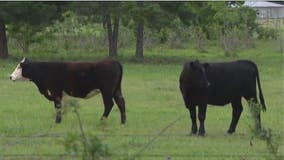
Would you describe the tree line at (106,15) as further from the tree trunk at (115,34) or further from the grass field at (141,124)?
the grass field at (141,124)

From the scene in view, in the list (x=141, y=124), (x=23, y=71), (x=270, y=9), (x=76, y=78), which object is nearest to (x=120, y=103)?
(x=141, y=124)

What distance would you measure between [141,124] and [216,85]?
65.4 inches

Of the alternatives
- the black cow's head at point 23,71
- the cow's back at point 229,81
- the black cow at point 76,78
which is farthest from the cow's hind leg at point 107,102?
the cow's back at point 229,81

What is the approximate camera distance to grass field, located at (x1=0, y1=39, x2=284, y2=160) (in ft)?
34.4

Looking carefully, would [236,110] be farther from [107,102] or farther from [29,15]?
[29,15]

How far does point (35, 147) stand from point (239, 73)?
425 cm

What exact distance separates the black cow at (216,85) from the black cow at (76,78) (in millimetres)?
1815

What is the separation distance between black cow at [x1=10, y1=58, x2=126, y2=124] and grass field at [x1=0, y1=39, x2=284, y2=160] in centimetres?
46

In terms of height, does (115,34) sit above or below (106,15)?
below

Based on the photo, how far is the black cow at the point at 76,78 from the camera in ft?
48.2

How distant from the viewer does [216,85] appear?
13625mm

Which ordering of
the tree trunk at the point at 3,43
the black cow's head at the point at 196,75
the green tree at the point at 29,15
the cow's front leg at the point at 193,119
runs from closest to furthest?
the black cow's head at the point at 196,75
the cow's front leg at the point at 193,119
the green tree at the point at 29,15
the tree trunk at the point at 3,43

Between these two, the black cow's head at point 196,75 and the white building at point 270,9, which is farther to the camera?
the white building at point 270,9

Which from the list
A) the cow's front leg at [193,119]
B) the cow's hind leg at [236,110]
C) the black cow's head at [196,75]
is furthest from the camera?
the cow's hind leg at [236,110]
